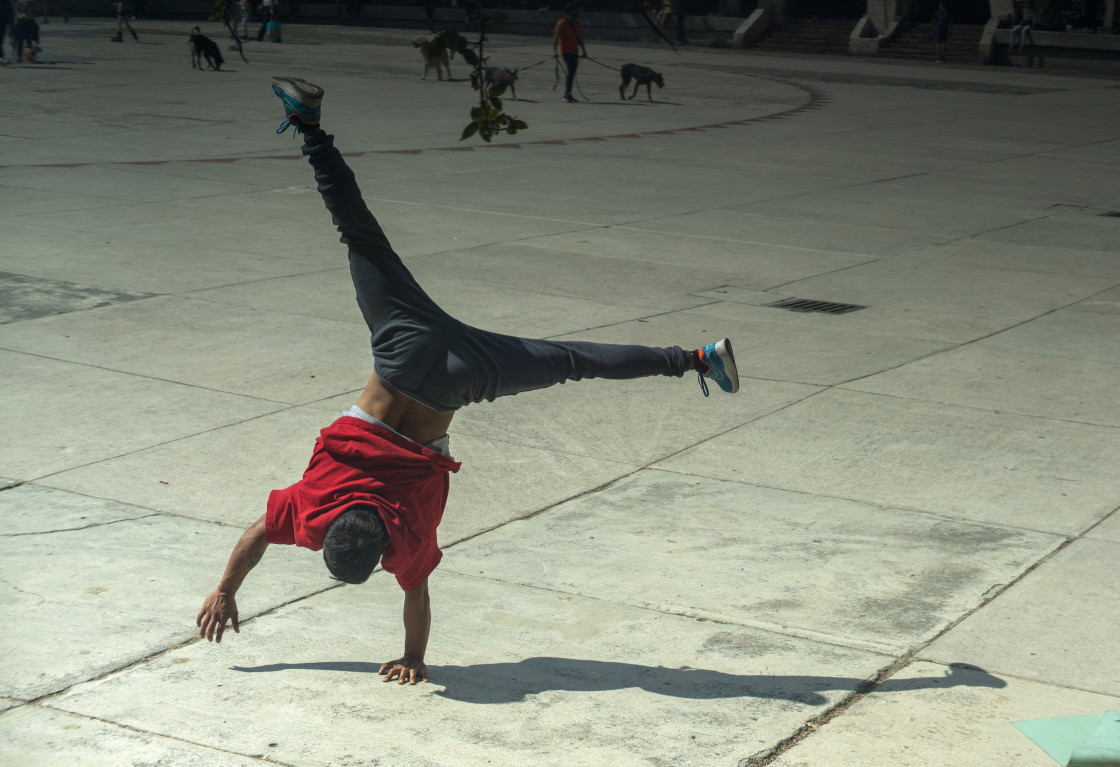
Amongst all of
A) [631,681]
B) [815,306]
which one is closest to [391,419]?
[631,681]

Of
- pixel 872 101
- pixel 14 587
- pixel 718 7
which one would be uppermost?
pixel 718 7

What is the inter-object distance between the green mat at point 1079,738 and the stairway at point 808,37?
139 feet

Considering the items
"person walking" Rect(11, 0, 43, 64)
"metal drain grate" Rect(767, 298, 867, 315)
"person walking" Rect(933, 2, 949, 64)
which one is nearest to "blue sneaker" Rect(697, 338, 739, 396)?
"metal drain grate" Rect(767, 298, 867, 315)

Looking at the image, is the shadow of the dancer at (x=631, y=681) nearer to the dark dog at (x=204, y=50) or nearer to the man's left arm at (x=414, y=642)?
the man's left arm at (x=414, y=642)

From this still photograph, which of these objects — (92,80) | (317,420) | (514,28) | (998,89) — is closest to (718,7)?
(514,28)

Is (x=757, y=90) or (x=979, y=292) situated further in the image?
(x=757, y=90)

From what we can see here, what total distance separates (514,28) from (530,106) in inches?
1079

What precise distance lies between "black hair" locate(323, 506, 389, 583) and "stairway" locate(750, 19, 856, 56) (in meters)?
42.9

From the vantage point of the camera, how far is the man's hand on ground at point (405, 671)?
416 centimetres

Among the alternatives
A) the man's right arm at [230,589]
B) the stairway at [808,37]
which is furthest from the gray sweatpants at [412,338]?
the stairway at [808,37]

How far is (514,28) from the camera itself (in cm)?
5144

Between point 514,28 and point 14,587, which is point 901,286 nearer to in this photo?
point 14,587

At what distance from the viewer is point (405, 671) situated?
4.16 m

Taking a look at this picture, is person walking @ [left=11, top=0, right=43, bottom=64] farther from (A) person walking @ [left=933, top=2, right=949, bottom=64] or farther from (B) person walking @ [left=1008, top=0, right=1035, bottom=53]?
(B) person walking @ [left=1008, top=0, right=1035, bottom=53]
